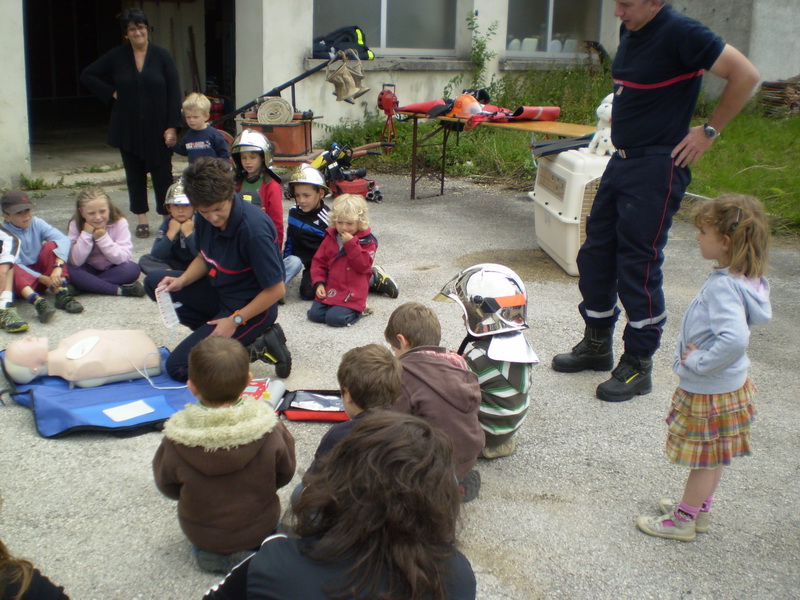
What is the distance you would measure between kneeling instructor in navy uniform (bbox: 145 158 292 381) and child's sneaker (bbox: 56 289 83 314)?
1.01 m

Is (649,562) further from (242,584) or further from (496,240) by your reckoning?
(496,240)

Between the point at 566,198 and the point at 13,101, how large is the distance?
597 cm

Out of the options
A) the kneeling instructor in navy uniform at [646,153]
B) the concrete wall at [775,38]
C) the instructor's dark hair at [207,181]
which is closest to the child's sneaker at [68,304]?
the instructor's dark hair at [207,181]

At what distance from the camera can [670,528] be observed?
290 cm

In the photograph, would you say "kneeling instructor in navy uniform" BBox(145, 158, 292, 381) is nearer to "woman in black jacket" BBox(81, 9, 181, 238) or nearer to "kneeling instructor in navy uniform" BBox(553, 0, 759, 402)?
"kneeling instructor in navy uniform" BBox(553, 0, 759, 402)

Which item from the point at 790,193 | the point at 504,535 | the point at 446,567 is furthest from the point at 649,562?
the point at 790,193

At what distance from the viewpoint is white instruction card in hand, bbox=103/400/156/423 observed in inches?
141

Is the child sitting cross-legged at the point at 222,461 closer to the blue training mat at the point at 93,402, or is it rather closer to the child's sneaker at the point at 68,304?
the blue training mat at the point at 93,402

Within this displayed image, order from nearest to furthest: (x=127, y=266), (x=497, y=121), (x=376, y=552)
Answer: (x=376, y=552), (x=127, y=266), (x=497, y=121)

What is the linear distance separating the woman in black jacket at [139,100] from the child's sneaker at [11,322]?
2.00 m

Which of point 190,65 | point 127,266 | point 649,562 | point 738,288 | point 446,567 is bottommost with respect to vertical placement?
point 649,562

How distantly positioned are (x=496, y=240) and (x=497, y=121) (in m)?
1.28

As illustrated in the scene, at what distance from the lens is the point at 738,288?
2.66 metres

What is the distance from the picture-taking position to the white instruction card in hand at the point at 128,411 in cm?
358
